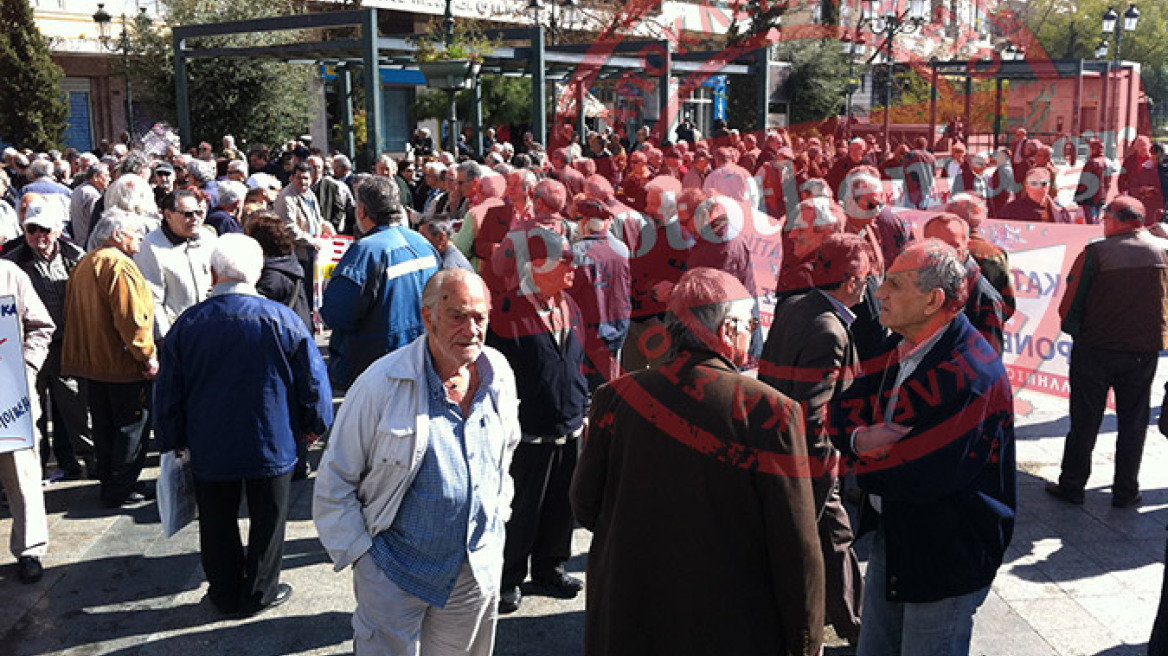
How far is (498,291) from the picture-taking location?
4.72 m

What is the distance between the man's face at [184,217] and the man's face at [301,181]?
349cm

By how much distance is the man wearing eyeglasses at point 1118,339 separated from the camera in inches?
233

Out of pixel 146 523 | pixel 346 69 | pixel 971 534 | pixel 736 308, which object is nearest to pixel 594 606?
pixel 736 308

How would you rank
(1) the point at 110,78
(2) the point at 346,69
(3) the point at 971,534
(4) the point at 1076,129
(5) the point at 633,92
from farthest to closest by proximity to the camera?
1. (1) the point at 110,78
2. (5) the point at 633,92
3. (2) the point at 346,69
4. (4) the point at 1076,129
5. (3) the point at 971,534

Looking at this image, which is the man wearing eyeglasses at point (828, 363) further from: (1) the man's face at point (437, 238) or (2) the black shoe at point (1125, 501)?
(2) the black shoe at point (1125, 501)

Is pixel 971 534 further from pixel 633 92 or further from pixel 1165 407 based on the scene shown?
pixel 633 92

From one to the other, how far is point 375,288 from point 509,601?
5.57ft

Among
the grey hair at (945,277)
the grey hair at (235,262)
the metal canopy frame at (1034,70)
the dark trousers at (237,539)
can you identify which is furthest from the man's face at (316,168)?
the grey hair at (945,277)

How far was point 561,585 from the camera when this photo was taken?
498cm

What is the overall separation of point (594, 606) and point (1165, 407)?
2927 mm

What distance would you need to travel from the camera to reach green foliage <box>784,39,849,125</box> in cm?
3231

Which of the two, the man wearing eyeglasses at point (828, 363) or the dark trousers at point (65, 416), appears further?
the dark trousers at point (65, 416)

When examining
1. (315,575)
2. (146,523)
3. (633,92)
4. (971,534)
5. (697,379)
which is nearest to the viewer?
(697,379)

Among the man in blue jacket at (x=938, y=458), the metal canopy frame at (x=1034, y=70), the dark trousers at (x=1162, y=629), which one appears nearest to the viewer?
the man in blue jacket at (x=938, y=458)
